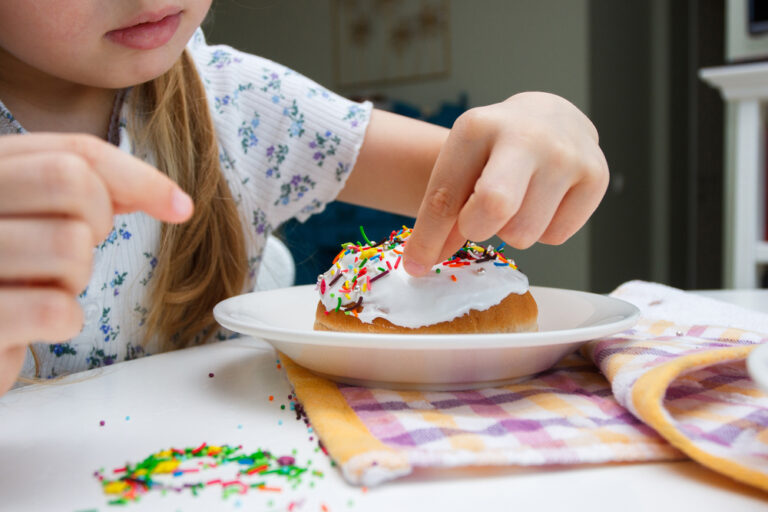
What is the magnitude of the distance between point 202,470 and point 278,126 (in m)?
0.73

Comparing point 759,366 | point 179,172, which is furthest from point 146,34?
point 759,366

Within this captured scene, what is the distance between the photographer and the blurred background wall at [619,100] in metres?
2.96

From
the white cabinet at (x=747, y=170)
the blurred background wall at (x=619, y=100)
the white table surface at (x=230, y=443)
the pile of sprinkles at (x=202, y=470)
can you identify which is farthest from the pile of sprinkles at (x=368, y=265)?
the blurred background wall at (x=619, y=100)

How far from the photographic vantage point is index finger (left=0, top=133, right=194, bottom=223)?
0.38 m

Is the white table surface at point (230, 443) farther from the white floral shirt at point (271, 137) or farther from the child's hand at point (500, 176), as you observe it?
the white floral shirt at point (271, 137)

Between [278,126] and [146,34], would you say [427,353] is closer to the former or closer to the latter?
[146,34]

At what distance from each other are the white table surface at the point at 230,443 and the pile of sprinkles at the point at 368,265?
0.33ft

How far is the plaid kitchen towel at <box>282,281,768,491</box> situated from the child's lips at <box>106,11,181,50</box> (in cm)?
38

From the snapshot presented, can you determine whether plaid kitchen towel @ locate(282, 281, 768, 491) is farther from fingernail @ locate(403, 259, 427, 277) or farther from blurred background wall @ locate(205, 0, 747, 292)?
blurred background wall @ locate(205, 0, 747, 292)

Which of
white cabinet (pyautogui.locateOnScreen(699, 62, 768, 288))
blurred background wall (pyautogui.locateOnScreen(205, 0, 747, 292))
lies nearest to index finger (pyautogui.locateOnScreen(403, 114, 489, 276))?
white cabinet (pyautogui.locateOnScreen(699, 62, 768, 288))

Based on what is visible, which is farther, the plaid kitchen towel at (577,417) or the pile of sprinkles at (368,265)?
the pile of sprinkles at (368,265)

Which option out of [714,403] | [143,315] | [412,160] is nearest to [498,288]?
[714,403]

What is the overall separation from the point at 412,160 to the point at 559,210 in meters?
0.43

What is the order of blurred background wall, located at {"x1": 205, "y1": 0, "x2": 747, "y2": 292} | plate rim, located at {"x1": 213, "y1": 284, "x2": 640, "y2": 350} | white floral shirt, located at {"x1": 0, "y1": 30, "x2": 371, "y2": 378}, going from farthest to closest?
blurred background wall, located at {"x1": 205, "y1": 0, "x2": 747, "y2": 292} → white floral shirt, located at {"x1": 0, "y1": 30, "x2": 371, "y2": 378} → plate rim, located at {"x1": 213, "y1": 284, "x2": 640, "y2": 350}
